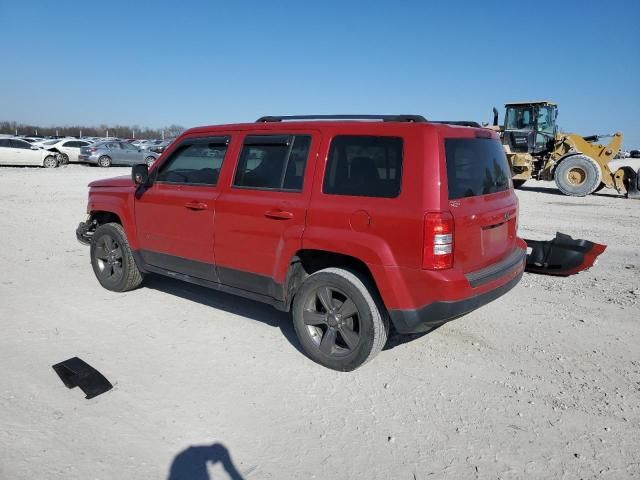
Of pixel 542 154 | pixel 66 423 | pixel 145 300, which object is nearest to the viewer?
pixel 66 423

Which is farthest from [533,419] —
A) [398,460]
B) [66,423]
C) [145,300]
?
[145,300]

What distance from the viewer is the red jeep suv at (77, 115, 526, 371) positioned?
11.2ft

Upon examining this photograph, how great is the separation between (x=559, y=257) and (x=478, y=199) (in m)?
2.90

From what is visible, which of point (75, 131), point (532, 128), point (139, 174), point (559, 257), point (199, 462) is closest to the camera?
point (199, 462)

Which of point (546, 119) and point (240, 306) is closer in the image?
point (240, 306)

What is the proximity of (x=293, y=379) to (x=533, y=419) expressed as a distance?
1638 millimetres

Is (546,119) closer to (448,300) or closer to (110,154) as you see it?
(448,300)

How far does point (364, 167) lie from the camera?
3.66 meters

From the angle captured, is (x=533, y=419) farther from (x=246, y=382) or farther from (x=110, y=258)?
(x=110, y=258)

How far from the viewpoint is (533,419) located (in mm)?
3191

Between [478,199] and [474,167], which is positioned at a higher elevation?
[474,167]

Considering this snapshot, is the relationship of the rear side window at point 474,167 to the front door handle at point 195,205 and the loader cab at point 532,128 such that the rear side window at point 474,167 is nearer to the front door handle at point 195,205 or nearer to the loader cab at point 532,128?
the front door handle at point 195,205

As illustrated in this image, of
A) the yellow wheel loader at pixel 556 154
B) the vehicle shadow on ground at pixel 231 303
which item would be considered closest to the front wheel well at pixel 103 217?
the vehicle shadow on ground at pixel 231 303

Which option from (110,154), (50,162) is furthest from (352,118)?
(110,154)
